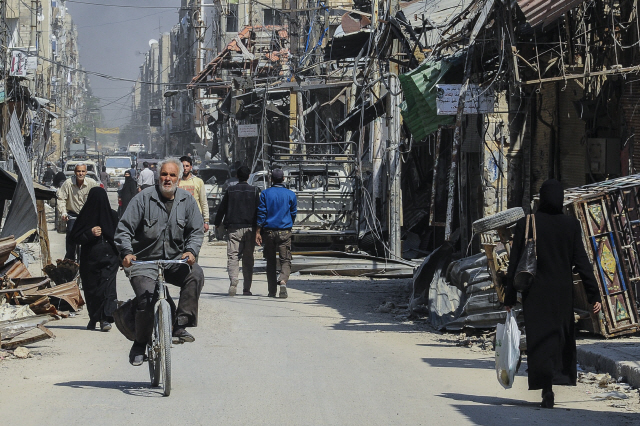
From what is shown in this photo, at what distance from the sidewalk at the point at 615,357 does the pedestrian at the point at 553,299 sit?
1172mm

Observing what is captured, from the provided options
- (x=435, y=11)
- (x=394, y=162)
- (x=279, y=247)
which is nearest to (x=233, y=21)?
(x=394, y=162)

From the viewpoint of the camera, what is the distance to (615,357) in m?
8.07

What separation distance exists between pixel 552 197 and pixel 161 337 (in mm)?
3073

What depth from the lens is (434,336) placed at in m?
10.5

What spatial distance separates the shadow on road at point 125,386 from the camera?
273 inches

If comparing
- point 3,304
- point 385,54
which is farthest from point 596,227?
point 385,54

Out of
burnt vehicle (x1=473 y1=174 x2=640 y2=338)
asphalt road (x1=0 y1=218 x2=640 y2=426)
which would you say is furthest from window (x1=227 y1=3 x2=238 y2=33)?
burnt vehicle (x1=473 y1=174 x2=640 y2=338)

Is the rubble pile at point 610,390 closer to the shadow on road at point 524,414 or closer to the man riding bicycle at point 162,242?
the shadow on road at point 524,414

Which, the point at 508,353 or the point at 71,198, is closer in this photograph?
the point at 508,353

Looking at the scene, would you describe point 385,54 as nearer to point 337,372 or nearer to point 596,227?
point 596,227

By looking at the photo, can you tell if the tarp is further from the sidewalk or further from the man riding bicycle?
the sidewalk

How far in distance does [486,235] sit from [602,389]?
3.59 metres

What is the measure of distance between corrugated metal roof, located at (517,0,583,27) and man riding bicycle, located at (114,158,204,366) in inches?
200

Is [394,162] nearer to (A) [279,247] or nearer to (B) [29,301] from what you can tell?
(A) [279,247]
